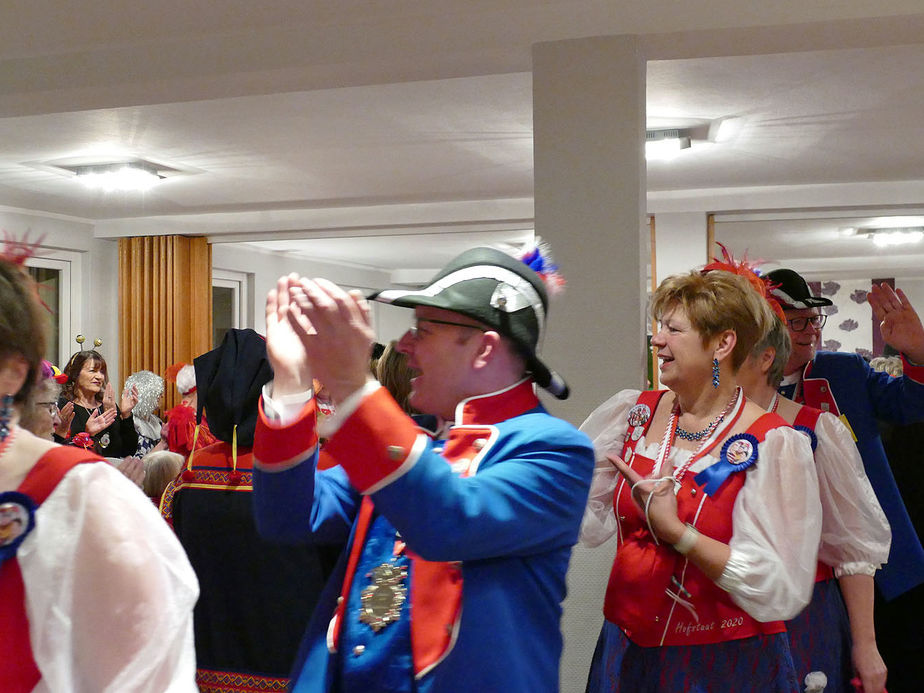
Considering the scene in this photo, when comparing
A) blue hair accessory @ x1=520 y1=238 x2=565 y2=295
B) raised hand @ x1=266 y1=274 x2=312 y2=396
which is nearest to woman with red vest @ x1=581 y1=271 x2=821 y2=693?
blue hair accessory @ x1=520 y1=238 x2=565 y2=295

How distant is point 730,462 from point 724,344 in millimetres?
275

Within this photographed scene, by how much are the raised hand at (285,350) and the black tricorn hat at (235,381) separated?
1.49 m

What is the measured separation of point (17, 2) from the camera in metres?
3.29

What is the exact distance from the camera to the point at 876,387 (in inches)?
119

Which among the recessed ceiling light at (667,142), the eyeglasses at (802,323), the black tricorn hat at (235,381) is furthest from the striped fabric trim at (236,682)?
the recessed ceiling light at (667,142)

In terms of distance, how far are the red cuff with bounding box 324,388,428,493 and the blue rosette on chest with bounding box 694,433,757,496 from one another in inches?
40.5

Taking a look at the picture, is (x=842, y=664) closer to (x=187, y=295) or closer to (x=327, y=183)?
(x=327, y=183)

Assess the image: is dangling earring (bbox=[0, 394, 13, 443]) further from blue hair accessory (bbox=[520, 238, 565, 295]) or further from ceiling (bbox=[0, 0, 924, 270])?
ceiling (bbox=[0, 0, 924, 270])

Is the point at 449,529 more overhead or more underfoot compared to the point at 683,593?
more overhead

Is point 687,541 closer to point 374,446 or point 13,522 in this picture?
point 374,446

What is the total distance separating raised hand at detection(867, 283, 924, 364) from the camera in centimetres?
287

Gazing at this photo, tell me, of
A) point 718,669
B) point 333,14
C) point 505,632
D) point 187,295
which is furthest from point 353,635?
point 187,295

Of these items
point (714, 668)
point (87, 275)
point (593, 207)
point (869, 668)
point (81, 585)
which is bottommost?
point (869, 668)

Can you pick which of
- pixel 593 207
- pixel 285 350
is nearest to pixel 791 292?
pixel 593 207
